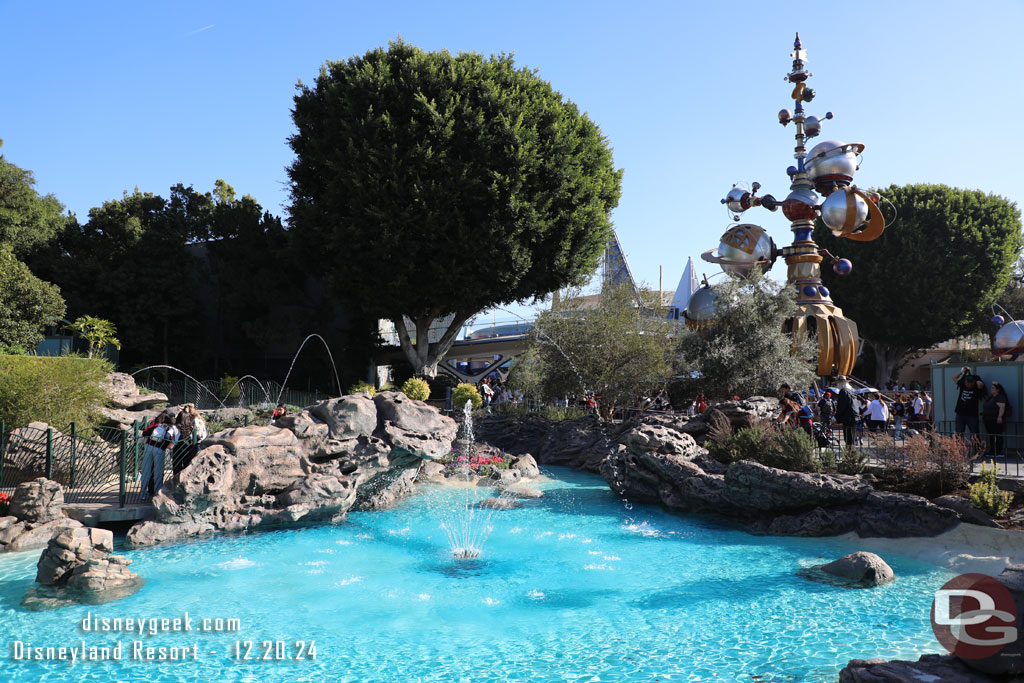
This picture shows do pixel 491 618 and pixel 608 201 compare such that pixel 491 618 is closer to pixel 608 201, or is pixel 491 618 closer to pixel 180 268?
pixel 608 201

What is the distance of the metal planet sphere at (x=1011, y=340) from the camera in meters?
17.0

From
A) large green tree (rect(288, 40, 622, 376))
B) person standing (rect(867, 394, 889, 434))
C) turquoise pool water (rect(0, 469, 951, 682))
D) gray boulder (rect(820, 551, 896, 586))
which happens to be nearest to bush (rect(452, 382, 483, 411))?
large green tree (rect(288, 40, 622, 376))

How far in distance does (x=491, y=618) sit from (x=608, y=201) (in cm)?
2282

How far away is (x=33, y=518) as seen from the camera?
10.1m

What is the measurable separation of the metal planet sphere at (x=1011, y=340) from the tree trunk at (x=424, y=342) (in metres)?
17.9

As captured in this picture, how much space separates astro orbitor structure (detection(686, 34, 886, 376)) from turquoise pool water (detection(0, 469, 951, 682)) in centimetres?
1588

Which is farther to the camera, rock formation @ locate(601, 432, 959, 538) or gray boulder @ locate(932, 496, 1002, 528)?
rock formation @ locate(601, 432, 959, 538)

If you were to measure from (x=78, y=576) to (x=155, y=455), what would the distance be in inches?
144

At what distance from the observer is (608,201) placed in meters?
27.9

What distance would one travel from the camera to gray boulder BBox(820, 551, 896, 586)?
8359 millimetres

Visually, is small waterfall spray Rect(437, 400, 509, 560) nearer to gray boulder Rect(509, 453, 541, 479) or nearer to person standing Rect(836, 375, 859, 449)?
gray boulder Rect(509, 453, 541, 479)

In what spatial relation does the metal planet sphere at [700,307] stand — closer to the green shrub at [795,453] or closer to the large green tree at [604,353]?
the large green tree at [604,353]

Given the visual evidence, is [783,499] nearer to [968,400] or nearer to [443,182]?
[968,400]

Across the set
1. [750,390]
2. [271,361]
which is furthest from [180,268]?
[750,390]
